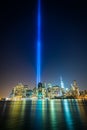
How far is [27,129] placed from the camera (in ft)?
118

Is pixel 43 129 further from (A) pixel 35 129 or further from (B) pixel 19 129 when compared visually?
(B) pixel 19 129

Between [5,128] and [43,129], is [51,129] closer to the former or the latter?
[43,129]

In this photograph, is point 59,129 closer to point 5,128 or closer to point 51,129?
point 51,129

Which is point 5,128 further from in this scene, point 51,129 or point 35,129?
point 51,129

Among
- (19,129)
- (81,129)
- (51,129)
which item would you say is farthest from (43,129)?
(81,129)

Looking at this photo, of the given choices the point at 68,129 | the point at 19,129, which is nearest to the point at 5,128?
the point at 19,129

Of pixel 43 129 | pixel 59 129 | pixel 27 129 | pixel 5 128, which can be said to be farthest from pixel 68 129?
pixel 5 128

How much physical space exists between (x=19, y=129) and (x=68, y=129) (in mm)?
10608

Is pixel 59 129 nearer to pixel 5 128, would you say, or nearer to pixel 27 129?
pixel 27 129

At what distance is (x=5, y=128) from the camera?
36688 mm

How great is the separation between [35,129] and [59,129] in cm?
533

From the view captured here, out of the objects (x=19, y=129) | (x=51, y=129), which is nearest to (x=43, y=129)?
(x=51, y=129)

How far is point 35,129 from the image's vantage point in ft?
119

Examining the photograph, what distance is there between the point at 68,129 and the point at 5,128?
46.0ft
